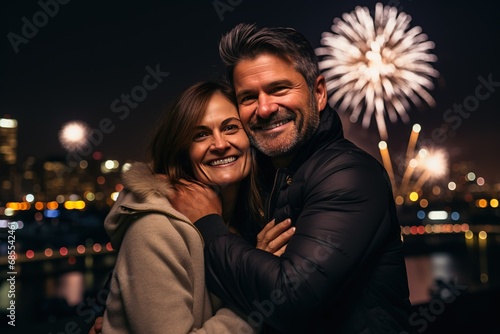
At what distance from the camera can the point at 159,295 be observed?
2508mm

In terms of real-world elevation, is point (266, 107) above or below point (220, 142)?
above

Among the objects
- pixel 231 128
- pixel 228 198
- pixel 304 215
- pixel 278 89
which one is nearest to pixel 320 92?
pixel 278 89

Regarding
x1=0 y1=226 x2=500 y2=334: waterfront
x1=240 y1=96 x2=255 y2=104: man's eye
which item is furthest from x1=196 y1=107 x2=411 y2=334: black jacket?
x1=0 y1=226 x2=500 y2=334: waterfront

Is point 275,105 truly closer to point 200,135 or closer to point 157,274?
point 200,135

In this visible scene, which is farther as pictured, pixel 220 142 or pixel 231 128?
pixel 231 128

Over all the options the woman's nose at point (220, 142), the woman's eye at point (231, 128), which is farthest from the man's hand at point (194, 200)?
the woman's eye at point (231, 128)

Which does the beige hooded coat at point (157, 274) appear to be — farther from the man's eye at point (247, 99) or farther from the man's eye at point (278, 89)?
the man's eye at point (278, 89)

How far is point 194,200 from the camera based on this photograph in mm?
3025

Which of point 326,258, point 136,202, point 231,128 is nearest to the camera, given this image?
point 326,258

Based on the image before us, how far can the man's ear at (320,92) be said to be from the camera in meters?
3.22

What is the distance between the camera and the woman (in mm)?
2520

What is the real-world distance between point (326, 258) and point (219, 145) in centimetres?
108

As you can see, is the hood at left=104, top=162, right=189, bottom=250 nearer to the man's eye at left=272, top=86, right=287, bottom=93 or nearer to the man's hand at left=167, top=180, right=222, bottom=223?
the man's hand at left=167, top=180, right=222, bottom=223

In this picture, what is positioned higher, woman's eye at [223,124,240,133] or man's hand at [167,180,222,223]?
woman's eye at [223,124,240,133]
